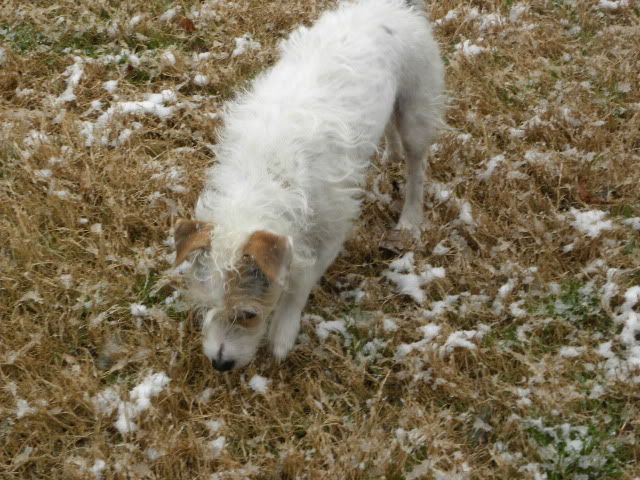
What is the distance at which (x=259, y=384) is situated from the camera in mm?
3801

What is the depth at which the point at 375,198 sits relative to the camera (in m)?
4.93

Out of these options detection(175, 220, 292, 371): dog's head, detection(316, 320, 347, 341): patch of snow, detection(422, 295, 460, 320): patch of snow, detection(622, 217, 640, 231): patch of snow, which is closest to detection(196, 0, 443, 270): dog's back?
detection(175, 220, 292, 371): dog's head

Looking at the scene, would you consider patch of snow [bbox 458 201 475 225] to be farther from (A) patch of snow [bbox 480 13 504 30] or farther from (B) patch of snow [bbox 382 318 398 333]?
(A) patch of snow [bbox 480 13 504 30]

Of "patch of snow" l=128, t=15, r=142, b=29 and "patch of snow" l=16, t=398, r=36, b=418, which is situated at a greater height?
"patch of snow" l=128, t=15, r=142, b=29

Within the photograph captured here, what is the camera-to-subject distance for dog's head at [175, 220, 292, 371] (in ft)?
9.91

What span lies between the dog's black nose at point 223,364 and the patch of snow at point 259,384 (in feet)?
1.11

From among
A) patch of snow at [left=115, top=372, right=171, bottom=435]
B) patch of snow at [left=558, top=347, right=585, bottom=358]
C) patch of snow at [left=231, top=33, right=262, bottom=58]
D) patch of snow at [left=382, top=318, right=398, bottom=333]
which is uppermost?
patch of snow at [left=231, top=33, right=262, bottom=58]

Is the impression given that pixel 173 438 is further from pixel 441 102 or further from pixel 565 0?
pixel 565 0

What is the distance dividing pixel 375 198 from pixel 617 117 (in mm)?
1875

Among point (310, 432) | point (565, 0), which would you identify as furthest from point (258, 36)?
point (310, 432)

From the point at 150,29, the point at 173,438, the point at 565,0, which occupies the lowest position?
the point at 173,438

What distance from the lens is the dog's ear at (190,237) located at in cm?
315

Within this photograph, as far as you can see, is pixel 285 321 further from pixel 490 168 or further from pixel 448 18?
pixel 448 18

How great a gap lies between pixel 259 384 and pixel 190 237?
0.98 meters
